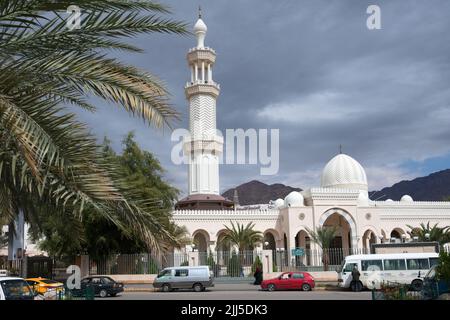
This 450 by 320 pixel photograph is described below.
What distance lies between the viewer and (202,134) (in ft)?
138

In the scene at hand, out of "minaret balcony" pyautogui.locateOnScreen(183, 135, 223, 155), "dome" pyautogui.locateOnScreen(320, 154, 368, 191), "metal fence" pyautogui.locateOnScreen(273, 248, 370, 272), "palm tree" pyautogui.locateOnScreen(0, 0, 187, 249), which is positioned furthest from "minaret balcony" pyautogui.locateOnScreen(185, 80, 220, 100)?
"palm tree" pyautogui.locateOnScreen(0, 0, 187, 249)

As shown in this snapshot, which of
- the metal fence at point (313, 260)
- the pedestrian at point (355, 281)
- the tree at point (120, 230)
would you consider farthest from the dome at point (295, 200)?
the pedestrian at point (355, 281)

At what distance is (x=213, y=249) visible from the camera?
38625 millimetres

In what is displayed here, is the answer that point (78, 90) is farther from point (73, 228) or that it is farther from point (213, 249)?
point (213, 249)

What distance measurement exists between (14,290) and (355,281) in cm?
1352

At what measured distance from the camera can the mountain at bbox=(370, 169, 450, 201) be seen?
169 metres

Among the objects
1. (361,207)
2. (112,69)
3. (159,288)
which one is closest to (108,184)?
(112,69)

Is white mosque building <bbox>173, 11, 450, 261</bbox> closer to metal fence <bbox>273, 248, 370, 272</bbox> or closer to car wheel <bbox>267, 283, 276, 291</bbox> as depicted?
metal fence <bbox>273, 248, 370, 272</bbox>

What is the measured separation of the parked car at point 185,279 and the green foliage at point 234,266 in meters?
4.85

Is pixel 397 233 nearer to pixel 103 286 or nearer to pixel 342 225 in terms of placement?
pixel 342 225

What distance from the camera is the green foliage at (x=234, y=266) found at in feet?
84.5

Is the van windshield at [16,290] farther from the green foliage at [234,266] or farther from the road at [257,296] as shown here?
the green foliage at [234,266]

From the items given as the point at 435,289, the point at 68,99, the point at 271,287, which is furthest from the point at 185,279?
the point at 68,99
